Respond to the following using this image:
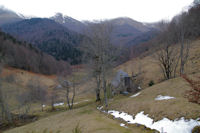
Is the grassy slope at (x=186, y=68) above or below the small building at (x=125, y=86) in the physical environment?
above

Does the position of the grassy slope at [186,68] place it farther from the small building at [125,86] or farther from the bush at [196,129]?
the bush at [196,129]

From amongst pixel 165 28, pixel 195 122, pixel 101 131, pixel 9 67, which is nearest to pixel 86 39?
pixel 165 28

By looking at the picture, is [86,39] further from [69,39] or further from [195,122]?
[69,39]

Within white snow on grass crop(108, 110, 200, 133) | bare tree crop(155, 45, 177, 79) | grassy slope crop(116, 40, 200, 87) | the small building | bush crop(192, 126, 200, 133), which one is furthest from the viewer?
the small building

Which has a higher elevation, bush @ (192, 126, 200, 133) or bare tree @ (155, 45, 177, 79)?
bare tree @ (155, 45, 177, 79)

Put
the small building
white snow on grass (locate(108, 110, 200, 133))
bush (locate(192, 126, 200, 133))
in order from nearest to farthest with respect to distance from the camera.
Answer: bush (locate(192, 126, 200, 133)), white snow on grass (locate(108, 110, 200, 133)), the small building

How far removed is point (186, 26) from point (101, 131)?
105 ft

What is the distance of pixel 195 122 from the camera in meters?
8.86

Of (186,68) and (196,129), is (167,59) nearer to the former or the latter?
(186,68)

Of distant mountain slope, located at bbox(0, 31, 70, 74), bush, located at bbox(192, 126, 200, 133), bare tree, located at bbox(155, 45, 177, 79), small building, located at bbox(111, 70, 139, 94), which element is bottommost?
small building, located at bbox(111, 70, 139, 94)

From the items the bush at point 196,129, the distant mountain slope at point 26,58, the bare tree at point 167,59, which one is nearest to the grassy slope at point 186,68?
the bare tree at point 167,59

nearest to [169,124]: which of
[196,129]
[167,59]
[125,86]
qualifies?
[196,129]

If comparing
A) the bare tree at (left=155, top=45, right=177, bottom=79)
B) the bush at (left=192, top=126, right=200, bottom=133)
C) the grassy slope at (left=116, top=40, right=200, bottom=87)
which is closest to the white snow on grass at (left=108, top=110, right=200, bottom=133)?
the bush at (left=192, top=126, right=200, bottom=133)

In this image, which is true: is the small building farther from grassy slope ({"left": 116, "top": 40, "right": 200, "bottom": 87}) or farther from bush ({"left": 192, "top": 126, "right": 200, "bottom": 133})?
bush ({"left": 192, "top": 126, "right": 200, "bottom": 133})
